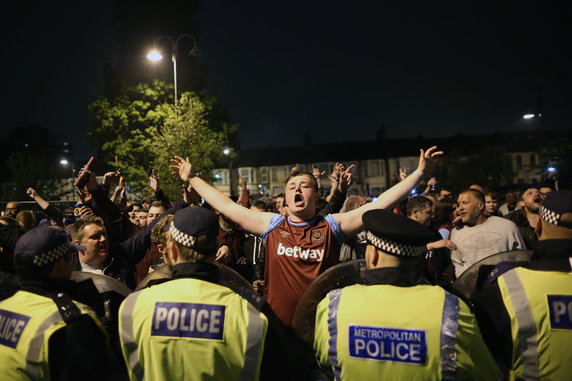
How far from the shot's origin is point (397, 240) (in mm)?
2430

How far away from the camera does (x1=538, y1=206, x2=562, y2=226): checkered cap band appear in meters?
2.61

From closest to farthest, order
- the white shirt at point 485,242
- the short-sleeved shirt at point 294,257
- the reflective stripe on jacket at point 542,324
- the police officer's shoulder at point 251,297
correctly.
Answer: the reflective stripe on jacket at point 542,324 < the police officer's shoulder at point 251,297 < the short-sleeved shirt at point 294,257 < the white shirt at point 485,242

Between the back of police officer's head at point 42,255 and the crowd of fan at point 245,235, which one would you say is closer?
the back of police officer's head at point 42,255

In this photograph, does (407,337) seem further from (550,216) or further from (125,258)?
(125,258)

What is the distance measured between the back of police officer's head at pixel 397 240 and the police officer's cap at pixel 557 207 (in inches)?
30.4

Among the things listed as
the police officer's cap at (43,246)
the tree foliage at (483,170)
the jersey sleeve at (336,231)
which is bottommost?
the jersey sleeve at (336,231)

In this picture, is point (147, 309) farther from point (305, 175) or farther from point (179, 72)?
point (179, 72)

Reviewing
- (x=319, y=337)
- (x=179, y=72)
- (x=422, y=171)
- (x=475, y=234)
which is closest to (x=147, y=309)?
(x=319, y=337)

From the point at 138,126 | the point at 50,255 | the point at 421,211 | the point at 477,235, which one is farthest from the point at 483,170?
the point at 50,255

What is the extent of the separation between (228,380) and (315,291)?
0.79 m

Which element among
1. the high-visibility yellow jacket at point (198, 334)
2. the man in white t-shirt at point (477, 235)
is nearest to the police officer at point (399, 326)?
the high-visibility yellow jacket at point (198, 334)

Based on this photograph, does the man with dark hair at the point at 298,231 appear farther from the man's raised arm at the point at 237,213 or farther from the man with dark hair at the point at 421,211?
the man with dark hair at the point at 421,211

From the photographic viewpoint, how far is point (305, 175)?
420 cm

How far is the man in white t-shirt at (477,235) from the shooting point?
5.21m
